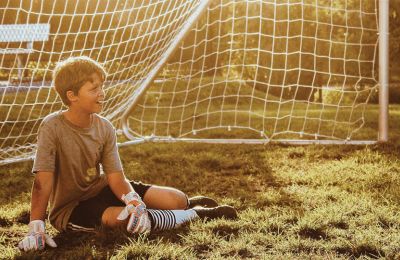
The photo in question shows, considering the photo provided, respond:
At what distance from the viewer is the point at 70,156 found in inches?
112

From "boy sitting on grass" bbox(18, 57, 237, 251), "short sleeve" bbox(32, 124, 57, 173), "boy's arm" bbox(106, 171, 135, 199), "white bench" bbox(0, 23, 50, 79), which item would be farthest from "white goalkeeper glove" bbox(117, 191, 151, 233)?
"white bench" bbox(0, 23, 50, 79)

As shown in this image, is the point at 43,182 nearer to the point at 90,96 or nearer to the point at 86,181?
the point at 86,181

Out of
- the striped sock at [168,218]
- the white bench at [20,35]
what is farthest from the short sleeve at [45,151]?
the white bench at [20,35]

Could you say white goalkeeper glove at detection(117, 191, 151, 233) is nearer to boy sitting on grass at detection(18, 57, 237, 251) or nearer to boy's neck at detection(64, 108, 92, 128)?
boy sitting on grass at detection(18, 57, 237, 251)

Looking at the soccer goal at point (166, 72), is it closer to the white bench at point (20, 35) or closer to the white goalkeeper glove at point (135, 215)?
the white bench at point (20, 35)

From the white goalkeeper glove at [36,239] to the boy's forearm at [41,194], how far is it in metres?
0.04

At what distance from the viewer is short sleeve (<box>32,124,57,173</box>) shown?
2.72 m

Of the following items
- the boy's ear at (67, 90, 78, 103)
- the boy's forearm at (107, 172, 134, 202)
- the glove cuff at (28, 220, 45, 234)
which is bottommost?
the glove cuff at (28, 220, 45, 234)

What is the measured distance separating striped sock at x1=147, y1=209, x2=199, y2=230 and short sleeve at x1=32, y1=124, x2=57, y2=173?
54 centimetres

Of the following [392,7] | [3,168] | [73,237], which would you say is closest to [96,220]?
[73,237]

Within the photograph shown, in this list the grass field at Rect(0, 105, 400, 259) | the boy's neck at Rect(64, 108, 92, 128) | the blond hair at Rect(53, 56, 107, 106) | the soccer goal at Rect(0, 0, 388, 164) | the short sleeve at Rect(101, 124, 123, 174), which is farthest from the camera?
the soccer goal at Rect(0, 0, 388, 164)

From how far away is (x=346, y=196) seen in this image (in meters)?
3.40

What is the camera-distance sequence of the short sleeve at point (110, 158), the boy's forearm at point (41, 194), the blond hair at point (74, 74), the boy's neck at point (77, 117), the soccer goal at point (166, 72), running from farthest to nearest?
the soccer goal at point (166, 72) < the short sleeve at point (110, 158) < the boy's neck at point (77, 117) < the blond hair at point (74, 74) < the boy's forearm at point (41, 194)

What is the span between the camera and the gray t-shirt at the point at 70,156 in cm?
281
